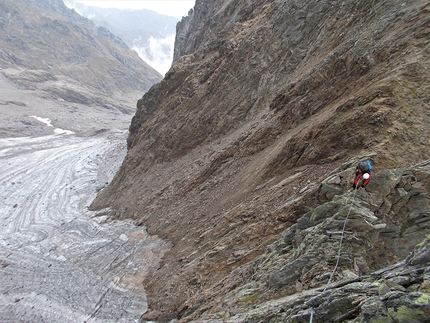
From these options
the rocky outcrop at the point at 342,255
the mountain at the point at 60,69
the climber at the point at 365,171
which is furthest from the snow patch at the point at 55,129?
the climber at the point at 365,171

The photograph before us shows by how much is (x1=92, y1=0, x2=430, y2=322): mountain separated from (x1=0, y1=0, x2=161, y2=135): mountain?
64180 mm

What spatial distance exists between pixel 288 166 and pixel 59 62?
508 ft

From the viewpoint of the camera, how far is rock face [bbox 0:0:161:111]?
108812 mm

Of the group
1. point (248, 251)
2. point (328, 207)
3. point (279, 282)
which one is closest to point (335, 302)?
point (279, 282)

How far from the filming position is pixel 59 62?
136375 mm

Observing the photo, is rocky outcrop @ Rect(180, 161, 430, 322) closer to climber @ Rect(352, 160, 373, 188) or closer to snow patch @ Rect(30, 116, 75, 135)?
climber @ Rect(352, 160, 373, 188)

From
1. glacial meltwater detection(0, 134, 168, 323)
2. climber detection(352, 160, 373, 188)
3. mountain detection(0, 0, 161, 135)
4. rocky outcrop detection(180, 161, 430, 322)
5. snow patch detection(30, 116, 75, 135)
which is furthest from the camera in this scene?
mountain detection(0, 0, 161, 135)

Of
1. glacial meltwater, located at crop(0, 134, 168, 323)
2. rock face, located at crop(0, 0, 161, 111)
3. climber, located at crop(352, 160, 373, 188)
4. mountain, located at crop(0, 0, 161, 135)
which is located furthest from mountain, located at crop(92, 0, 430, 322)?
rock face, located at crop(0, 0, 161, 111)

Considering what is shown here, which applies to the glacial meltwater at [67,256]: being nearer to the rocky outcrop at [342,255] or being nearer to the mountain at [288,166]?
the mountain at [288,166]

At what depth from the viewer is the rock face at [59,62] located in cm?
10881

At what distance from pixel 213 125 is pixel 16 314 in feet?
54.9

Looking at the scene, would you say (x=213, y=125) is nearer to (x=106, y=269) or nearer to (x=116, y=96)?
(x=106, y=269)

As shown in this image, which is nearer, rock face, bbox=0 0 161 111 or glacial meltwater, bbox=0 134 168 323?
glacial meltwater, bbox=0 134 168 323

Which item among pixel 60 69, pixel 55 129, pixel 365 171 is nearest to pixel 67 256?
pixel 365 171
